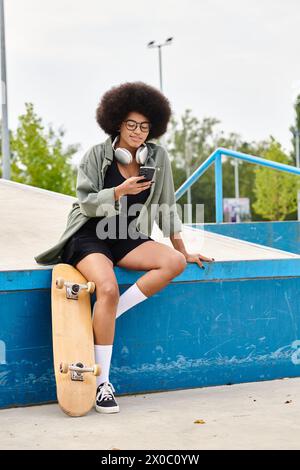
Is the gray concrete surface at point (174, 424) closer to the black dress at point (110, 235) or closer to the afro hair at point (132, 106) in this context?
the black dress at point (110, 235)

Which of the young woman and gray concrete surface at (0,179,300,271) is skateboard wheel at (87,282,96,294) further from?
gray concrete surface at (0,179,300,271)

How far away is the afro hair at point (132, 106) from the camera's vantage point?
430cm

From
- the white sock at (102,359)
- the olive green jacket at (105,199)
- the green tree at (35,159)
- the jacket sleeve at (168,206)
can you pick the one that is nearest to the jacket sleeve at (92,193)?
the olive green jacket at (105,199)

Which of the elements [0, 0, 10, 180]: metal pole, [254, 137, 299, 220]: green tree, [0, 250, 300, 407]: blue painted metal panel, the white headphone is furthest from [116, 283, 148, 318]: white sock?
[254, 137, 299, 220]: green tree

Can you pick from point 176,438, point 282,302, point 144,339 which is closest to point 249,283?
point 282,302

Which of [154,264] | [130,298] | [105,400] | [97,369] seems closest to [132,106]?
[154,264]

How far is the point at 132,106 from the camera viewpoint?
430 cm

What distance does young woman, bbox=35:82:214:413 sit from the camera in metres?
3.88

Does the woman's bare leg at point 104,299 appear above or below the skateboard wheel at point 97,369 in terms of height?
above

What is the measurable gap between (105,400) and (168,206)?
1.12m

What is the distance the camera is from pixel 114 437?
3.25 m

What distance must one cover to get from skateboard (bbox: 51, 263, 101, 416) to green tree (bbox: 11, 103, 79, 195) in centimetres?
2683

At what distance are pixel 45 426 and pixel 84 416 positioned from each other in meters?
0.25

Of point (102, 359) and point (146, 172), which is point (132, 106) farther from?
point (102, 359)
